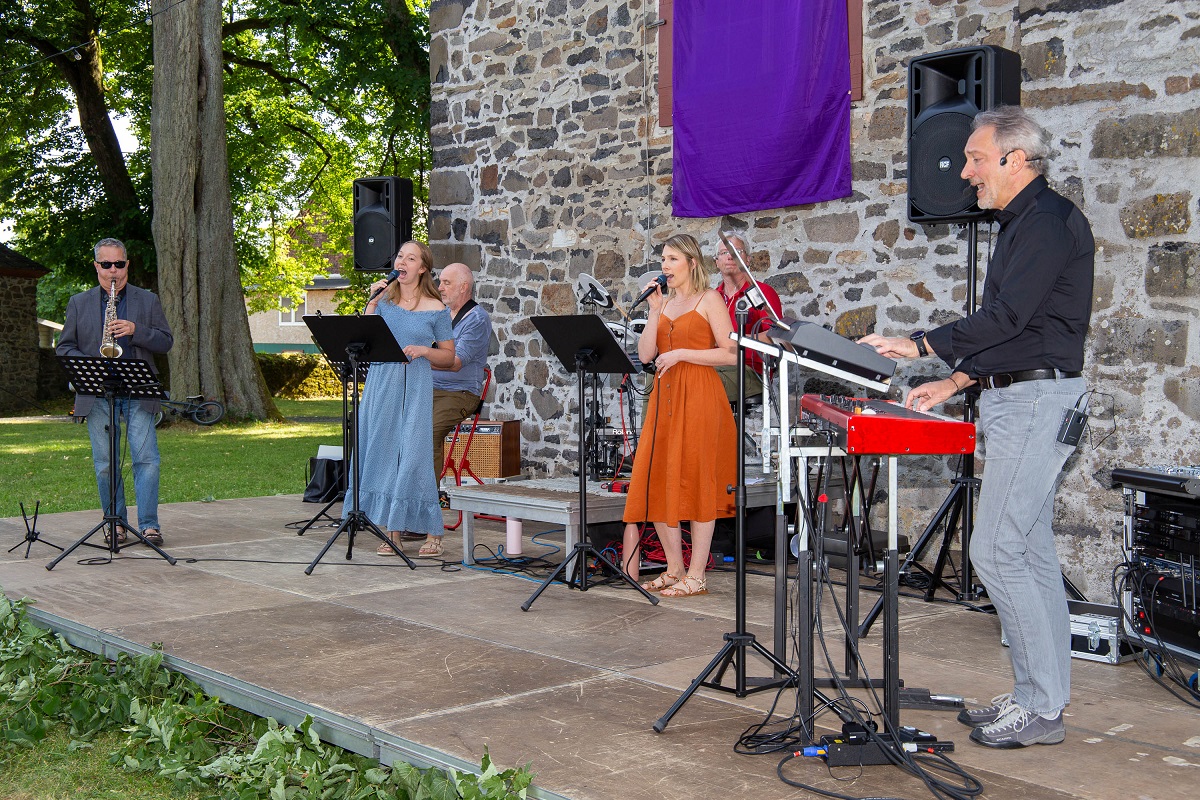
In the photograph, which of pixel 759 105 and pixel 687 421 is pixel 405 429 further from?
pixel 759 105

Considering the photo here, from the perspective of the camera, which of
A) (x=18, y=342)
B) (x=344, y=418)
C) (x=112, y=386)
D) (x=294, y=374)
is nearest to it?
(x=112, y=386)

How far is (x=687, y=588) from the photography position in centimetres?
539

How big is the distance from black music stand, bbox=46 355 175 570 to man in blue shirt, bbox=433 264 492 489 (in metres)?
1.58

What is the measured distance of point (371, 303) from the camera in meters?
6.57

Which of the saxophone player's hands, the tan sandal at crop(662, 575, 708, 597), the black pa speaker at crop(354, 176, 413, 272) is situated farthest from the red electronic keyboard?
the black pa speaker at crop(354, 176, 413, 272)

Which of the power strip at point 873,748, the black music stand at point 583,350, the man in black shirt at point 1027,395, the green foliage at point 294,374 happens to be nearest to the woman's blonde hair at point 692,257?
the black music stand at point 583,350

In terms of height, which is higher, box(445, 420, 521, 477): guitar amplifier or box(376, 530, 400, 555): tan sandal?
box(445, 420, 521, 477): guitar amplifier

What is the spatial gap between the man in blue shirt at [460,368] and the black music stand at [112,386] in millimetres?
1580

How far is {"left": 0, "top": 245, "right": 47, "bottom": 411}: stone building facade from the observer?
918 inches

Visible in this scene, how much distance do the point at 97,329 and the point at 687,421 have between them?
3.45 metres

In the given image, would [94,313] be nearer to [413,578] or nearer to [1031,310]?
[413,578]

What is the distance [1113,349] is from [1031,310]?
232 cm

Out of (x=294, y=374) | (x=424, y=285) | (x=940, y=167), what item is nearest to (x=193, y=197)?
(x=424, y=285)

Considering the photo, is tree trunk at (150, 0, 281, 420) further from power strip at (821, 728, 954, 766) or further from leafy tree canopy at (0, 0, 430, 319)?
power strip at (821, 728, 954, 766)
